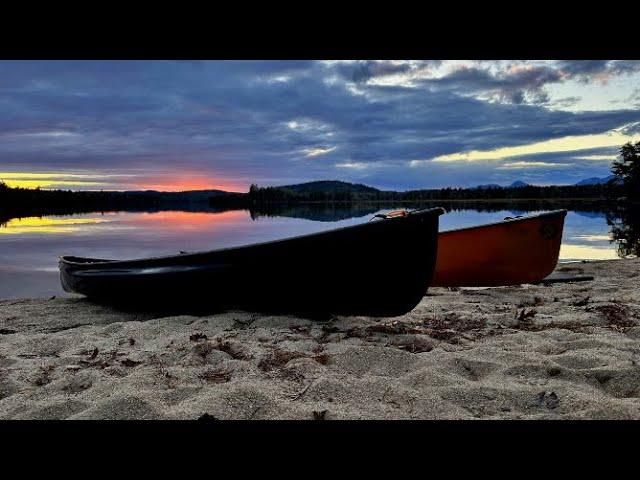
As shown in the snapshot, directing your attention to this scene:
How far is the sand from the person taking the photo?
9.00 ft

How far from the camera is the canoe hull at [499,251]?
23.5ft

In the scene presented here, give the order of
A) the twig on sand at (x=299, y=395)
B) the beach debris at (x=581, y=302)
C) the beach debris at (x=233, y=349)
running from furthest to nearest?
the beach debris at (x=581, y=302)
the beach debris at (x=233, y=349)
the twig on sand at (x=299, y=395)

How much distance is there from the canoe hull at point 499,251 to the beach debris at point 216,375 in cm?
469

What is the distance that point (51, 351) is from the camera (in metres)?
4.06

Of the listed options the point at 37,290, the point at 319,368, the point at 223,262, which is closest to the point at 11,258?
the point at 37,290

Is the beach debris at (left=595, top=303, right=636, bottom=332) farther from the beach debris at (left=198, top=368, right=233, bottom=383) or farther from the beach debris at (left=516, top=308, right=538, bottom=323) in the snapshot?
the beach debris at (left=198, top=368, right=233, bottom=383)

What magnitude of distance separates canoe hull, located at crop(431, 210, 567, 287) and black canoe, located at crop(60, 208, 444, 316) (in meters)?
2.95

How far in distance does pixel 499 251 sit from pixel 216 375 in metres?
5.23

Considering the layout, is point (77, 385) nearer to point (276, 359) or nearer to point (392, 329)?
point (276, 359)

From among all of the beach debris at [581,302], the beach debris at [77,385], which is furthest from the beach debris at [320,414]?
the beach debris at [581,302]

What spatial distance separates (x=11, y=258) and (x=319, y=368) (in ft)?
50.6

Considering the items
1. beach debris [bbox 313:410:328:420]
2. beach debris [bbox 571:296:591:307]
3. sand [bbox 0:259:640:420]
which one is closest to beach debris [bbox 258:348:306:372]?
sand [bbox 0:259:640:420]

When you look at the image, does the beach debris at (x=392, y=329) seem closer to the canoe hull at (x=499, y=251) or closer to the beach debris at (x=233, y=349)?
the beach debris at (x=233, y=349)

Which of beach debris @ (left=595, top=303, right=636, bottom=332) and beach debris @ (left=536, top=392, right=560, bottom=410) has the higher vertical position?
beach debris @ (left=536, top=392, right=560, bottom=410)
